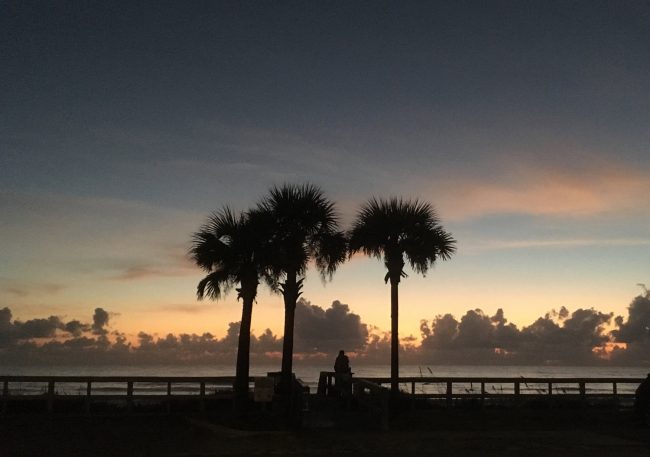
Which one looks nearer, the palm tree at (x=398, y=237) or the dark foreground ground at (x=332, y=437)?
the dark foreground ground at (x=332, y=437)

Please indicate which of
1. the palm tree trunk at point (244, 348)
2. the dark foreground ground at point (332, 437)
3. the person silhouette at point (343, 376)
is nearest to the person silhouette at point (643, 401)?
the dark foreground ground at point (332, 437)

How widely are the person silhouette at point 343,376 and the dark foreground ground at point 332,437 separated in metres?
2.76

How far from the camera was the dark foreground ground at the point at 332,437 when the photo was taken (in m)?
14.2

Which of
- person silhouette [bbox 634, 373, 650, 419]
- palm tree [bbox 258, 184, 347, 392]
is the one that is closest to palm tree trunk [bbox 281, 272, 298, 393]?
palm tree [bbox 258, 184, 347, 392]

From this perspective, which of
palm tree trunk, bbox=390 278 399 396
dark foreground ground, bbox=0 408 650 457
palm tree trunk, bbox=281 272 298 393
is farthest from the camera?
palm tree trunk, bbox=390 278 399 396

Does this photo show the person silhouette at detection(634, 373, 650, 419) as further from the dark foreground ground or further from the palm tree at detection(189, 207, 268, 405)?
the palm tree at detection(189, 207, 268, 405)

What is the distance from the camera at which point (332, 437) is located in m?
16.2

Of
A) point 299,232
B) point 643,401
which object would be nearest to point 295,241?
point 299,232

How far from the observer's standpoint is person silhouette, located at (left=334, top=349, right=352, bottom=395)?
23.1 meters

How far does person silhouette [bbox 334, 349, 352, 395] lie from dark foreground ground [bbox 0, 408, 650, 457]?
9.05ft

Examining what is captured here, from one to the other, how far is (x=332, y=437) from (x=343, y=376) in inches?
295

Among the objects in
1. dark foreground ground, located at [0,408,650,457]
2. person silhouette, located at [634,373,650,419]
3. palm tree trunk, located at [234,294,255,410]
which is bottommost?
dark foreground ground, located at [0,408,650,457]

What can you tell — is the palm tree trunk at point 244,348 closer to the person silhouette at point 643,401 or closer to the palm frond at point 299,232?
the palm frond at point 299,232

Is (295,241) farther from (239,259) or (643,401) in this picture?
(643,401)
